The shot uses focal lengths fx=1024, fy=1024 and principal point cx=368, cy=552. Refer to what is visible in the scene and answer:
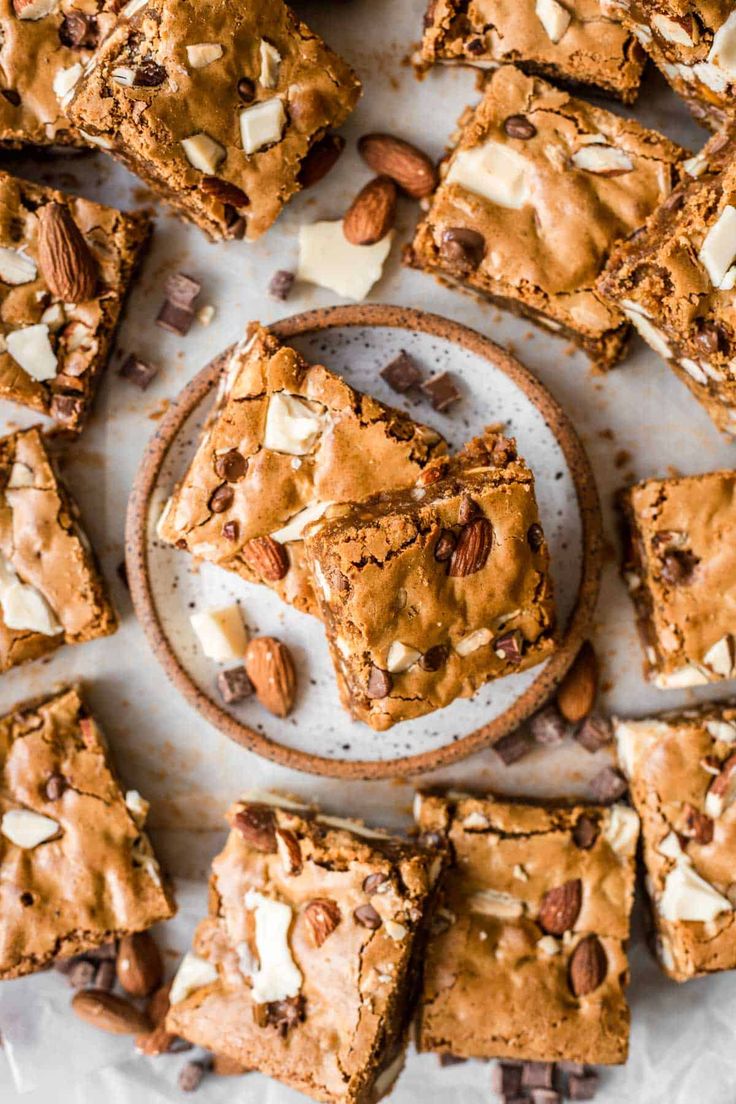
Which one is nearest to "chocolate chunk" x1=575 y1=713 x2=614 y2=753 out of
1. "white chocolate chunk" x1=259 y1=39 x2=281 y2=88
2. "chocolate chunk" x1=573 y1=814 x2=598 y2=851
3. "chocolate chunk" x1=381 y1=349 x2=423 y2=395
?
"chocolate chunk" x1=573 y1=814 x2=598 y2=851

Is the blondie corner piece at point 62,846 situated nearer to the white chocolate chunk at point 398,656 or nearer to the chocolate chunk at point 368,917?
the chocolate chunk at point 368,917

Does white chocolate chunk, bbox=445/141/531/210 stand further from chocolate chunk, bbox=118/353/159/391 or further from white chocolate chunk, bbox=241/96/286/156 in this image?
chocolate chunk, bbox=118/353/159/391

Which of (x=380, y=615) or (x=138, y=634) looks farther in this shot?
(x=138, y=634)

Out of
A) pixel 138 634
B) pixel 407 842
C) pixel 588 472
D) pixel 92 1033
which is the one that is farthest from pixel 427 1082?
pixel 588 472

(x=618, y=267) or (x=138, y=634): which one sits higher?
(x=618, y=267)

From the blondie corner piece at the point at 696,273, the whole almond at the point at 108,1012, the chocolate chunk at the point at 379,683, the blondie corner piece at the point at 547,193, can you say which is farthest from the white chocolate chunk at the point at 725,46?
the whole almond at the point at 108,1012

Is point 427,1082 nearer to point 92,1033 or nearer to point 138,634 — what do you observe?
point 92,1033
